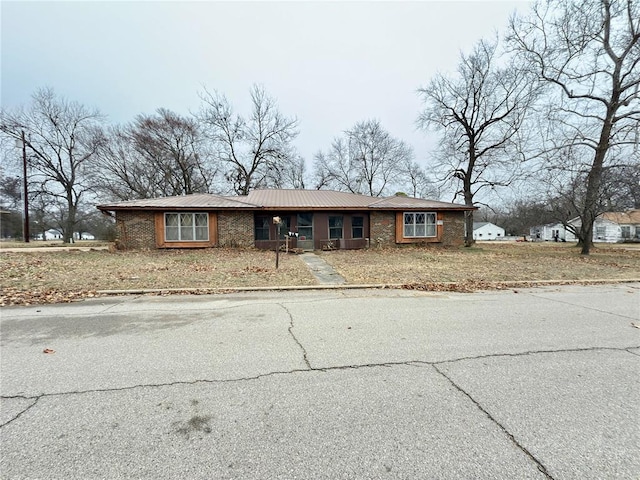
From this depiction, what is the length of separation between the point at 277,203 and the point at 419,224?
8903mm

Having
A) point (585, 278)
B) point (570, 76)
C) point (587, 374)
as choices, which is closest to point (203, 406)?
point (587, 374)

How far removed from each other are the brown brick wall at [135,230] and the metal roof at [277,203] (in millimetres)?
529

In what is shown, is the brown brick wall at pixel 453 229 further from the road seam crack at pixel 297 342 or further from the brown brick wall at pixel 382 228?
the road seam crack at pixel 297 342

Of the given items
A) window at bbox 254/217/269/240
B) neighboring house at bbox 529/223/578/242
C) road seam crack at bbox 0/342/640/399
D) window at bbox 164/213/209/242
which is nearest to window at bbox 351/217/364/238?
window at bbox 254/217/269/240

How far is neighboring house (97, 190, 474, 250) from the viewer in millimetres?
15203

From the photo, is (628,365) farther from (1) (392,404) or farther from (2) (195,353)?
(2) (195,353)

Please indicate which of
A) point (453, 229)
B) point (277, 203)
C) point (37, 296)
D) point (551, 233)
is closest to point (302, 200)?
point (277, 203)

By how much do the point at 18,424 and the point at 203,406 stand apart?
127 cm

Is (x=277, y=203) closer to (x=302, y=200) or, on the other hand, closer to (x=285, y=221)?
(x=285, y=221)

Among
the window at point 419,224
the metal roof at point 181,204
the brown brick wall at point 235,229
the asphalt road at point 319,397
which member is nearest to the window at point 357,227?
the window at point 419,224

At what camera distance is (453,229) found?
19.0 metres

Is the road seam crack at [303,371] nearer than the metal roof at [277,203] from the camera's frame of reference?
Yes

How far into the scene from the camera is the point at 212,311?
16.7 ft

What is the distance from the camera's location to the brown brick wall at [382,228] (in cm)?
1761
